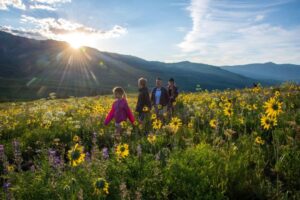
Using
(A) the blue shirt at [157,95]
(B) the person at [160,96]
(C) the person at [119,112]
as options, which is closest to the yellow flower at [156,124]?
(C) the person at [119,112]

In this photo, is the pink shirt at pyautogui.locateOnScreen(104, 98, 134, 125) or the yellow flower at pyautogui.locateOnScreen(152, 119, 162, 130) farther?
the pink shirt at pyautogui.locateOnScreen(104, 98, 134, 125)

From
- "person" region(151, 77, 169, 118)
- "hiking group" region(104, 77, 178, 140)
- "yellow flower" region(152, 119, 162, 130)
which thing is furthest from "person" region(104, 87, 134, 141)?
"person" region(151, 77, 169, 118)

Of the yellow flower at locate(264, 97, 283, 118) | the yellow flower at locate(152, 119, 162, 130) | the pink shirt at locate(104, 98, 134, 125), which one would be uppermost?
the yellow flower at locate(264, 97, 283, 118)

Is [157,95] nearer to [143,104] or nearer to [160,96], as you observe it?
[160,96]

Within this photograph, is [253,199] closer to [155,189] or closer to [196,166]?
[196,166]

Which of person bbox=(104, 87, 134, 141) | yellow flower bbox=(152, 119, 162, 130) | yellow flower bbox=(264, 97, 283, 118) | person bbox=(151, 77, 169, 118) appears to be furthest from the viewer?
person bbox=(151, 77, 169, 118)

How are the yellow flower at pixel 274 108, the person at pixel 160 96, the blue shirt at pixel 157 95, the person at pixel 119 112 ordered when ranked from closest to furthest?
1. the yellow flower at pixel 274 108
2. the person at pixel 119 112
3. the person at pixel 160 96
4. the blue shirt at pixel 157 95

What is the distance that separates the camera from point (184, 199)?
4.15 meters

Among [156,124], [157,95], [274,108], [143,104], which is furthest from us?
[157,95]

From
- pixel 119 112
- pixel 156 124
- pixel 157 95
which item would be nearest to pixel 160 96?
pixel 157 95

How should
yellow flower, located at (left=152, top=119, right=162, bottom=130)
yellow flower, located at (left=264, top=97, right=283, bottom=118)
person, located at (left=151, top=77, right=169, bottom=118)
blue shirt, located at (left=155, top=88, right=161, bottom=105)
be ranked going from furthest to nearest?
blue shirt, located at (left=155, top=88, right=161, bottom=105)
person, located at (left=151, top=77, right=169, bottom=118)
yellow flower, located at (left=152, top=119, right=162, bottom=130)
yellow flower, located at (left=264, top=97, right=283, bottom=118)

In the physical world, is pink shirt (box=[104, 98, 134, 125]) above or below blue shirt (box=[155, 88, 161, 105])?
below

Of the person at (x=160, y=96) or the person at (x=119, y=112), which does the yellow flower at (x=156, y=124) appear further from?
the person at (x=160, y=96)

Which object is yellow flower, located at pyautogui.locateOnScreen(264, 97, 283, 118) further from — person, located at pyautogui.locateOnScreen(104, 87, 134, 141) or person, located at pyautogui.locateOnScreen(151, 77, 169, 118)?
person, located at pyautogui.locateOnScreen(151, 77, 169, 118)
